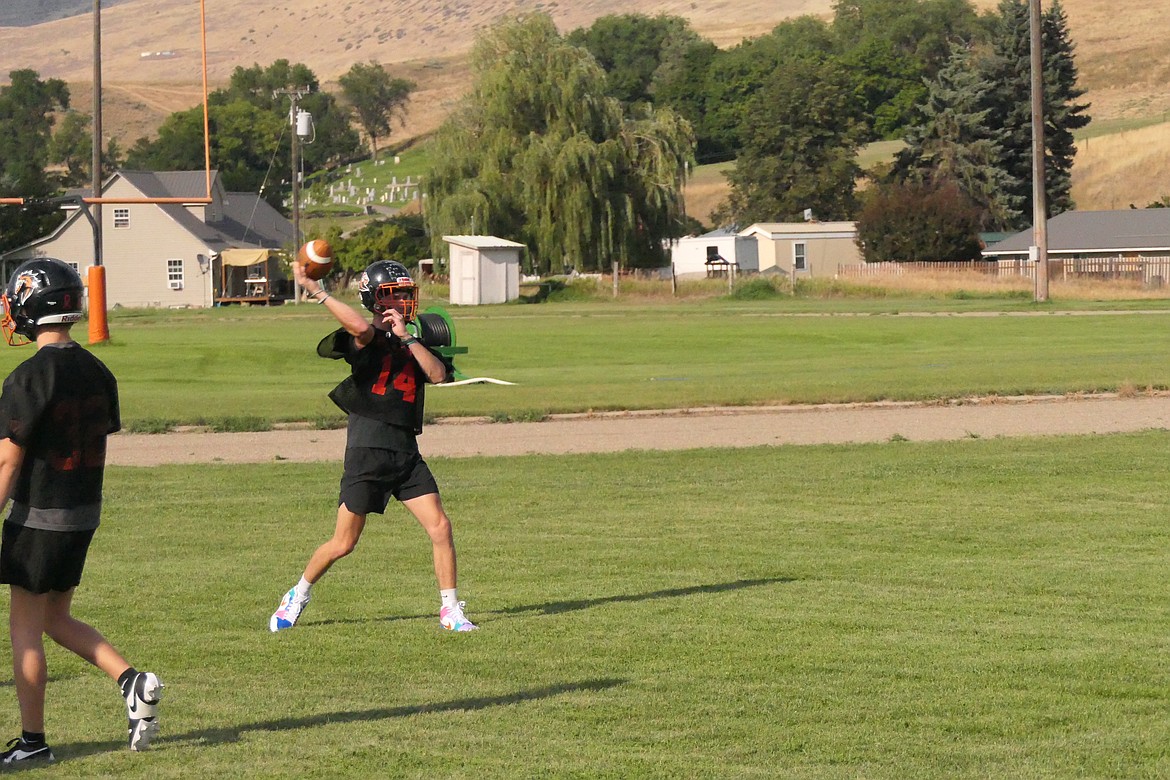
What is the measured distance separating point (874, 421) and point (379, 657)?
45.5 feet

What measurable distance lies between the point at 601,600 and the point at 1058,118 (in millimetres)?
93699

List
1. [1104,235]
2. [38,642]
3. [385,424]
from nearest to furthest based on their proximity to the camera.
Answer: [38,642] → [385,424] → [1104,235]

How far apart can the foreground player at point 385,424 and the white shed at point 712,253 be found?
7673cm

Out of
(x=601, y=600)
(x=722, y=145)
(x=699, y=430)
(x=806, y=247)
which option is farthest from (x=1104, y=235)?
(x=722, y=145)

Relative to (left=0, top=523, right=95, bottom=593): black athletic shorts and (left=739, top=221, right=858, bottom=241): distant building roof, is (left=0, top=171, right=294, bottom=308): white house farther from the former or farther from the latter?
(left=0, top=523, right=95, bottom=593): black athletic shorts

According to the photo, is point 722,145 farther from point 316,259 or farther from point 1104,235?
point 316,259

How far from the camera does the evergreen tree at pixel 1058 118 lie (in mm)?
95875

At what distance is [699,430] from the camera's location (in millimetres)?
20266

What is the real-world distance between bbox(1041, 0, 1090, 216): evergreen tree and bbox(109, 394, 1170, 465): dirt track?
76.8 metres

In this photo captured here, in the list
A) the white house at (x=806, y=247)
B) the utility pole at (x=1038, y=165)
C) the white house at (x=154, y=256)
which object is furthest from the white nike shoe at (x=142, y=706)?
the white house at (x=806, y=247)

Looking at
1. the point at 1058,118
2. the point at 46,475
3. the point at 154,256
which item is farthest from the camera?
the point at 1058,118

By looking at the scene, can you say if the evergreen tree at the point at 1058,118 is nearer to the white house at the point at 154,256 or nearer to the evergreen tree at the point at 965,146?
the evergreen tree at the point at 965,146

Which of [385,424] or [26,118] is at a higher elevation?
[26,118]

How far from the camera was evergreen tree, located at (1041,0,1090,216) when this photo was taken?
95.9 metres
